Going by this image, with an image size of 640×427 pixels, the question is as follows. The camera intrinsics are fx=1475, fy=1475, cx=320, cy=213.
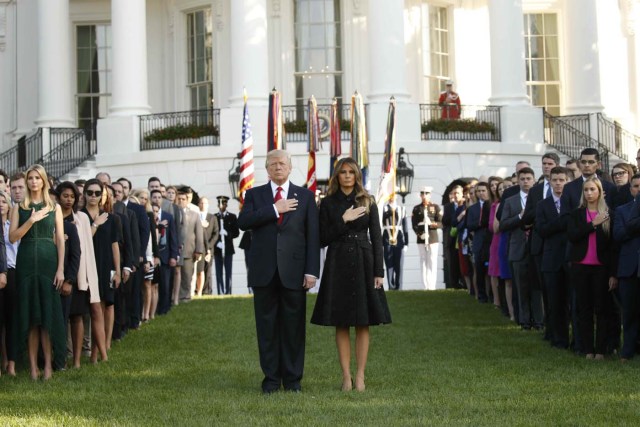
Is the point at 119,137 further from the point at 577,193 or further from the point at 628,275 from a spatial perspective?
the point at 628,275

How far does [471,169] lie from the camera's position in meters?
36.1

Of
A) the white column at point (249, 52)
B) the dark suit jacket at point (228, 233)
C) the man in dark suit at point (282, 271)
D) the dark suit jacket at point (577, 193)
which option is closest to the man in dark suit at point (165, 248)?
the dark suit jacket at point (228, 233)

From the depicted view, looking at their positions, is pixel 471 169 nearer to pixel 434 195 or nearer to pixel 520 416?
pixel 434 195

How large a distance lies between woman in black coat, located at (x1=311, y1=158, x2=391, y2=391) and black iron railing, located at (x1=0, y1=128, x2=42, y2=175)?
25.8m

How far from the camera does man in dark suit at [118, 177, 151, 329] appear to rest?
19.2m

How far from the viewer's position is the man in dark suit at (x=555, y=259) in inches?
638

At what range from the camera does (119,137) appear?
36.7 metres

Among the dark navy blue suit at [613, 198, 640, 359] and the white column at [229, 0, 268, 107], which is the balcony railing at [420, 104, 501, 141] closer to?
the white column at [229, 0, 268, 107]

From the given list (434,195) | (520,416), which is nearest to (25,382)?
(520,416)

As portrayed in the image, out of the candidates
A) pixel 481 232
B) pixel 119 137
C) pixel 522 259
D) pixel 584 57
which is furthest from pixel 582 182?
→ pixel 584 57

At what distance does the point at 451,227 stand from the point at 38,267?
13.3m

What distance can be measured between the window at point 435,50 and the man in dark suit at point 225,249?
11011mm

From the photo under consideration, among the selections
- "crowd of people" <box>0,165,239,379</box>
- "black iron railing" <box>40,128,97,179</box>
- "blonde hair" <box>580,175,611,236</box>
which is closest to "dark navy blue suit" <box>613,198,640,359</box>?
"blonde hair" <box>580,175,611,236</box>

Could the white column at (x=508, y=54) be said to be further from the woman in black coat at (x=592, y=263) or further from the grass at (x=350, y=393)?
the woman in black coat at (x=592, y=263)
